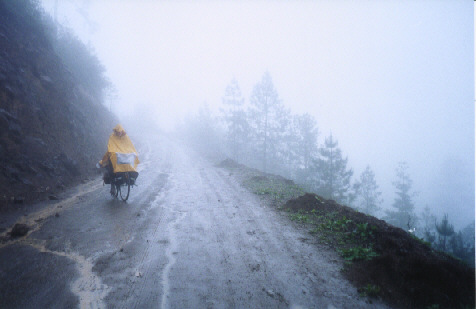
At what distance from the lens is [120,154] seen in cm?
862

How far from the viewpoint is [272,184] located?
1292cm

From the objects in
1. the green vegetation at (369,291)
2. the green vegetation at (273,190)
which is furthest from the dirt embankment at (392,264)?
the green vegetation at (273,190)

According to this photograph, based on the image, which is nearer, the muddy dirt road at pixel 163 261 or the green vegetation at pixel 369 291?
the muddy dirt road at pixel 163 261

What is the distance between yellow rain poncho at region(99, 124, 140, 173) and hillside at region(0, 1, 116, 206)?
115 inches

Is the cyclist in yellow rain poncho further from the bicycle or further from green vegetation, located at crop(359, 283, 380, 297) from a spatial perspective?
green vegetation, located at crop(359, 283, 380, 297)

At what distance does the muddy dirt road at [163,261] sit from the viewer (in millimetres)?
3555

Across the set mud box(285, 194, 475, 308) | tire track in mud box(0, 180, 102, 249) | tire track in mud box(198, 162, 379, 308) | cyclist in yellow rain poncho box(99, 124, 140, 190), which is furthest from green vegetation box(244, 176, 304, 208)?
tire track in mud box(0, 180, 102, 249)

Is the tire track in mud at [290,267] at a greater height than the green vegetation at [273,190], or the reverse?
the tire track in mud at [290,267]

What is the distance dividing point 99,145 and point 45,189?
8712 mm

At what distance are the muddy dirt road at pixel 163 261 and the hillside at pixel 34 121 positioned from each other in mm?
2113

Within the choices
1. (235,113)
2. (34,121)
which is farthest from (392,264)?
(235,113)

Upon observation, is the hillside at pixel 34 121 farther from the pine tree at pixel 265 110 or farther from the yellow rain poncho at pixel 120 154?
the pine tree at pixel 265 110

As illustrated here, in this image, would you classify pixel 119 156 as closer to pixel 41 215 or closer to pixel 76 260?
pixel 41 215

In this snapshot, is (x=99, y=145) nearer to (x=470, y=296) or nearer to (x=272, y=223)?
(x=272, y=223)
